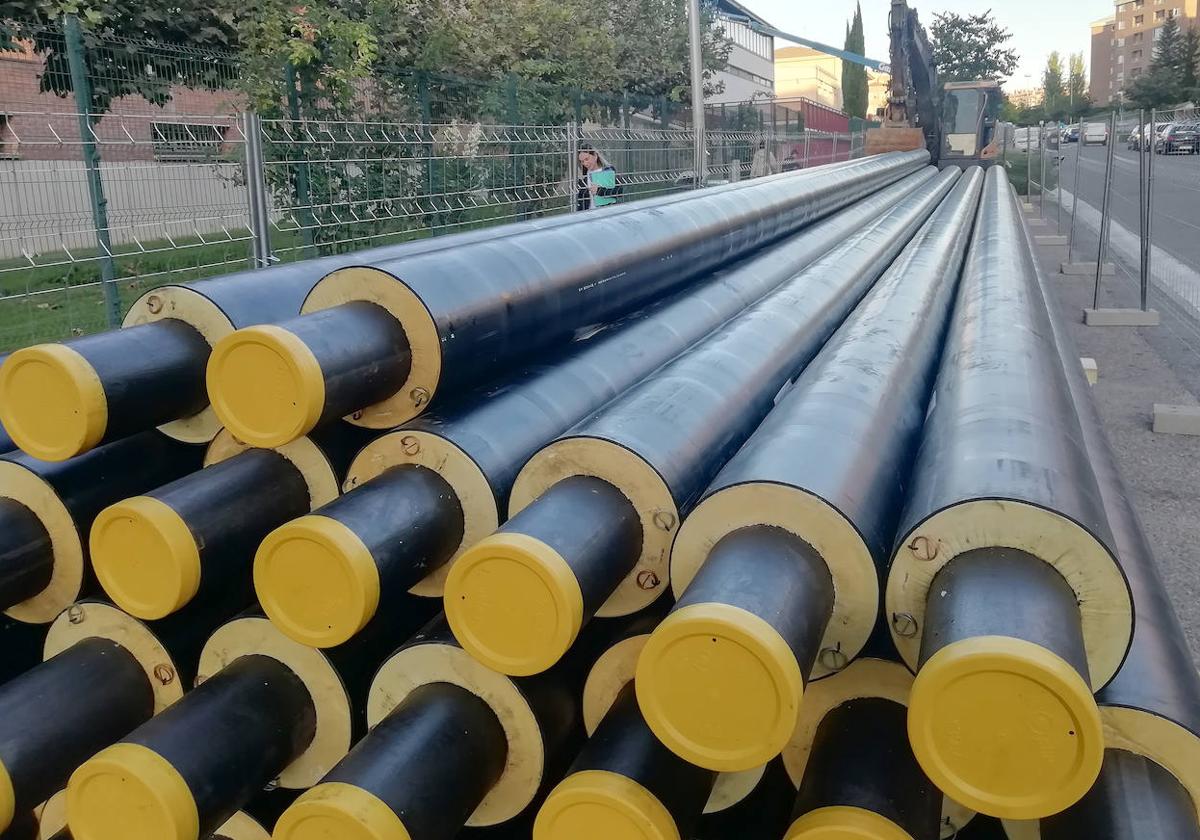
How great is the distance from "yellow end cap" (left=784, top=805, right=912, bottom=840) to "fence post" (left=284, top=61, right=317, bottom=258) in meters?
5.55

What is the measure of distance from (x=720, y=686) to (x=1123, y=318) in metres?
8.64

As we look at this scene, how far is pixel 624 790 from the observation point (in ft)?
4.24

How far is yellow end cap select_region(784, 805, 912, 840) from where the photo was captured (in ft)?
3.87

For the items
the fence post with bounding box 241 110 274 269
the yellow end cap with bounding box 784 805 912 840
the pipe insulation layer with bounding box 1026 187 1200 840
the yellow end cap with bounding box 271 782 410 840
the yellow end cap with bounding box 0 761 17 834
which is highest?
the fence post with bounding box 241 110 274 269

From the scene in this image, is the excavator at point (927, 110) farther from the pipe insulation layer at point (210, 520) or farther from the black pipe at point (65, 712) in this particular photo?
the black pipe at point (65, 712)

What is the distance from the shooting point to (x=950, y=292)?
400cm

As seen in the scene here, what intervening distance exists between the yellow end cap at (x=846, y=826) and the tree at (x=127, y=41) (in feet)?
18.3

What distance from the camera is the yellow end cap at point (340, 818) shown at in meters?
1.31

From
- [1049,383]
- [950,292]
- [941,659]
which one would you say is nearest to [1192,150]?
[950,292]

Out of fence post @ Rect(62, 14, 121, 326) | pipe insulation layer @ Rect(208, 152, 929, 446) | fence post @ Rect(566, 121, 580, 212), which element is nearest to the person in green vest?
fence post @ Rect(566, 121, 580, 212)

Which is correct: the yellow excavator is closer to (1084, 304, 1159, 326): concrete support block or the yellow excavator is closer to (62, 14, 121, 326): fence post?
(1084, 304, 1159, 326): concrete support block

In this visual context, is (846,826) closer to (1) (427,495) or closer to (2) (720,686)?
(2) (720,686)

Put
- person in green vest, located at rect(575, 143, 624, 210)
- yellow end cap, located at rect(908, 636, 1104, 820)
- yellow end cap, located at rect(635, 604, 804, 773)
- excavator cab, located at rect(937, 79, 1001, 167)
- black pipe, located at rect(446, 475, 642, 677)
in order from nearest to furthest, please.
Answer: yellow end cap, located at rect(908, 636, 1104, 820), yellow end cap, located at rect(635, 604, 804, 773), black pipe, located at rect(446, 475, 642, 677), person in green vest, located at rect(575, 143, 624, 210), excavator cab, located at rect(937, 79, 1001, 167)

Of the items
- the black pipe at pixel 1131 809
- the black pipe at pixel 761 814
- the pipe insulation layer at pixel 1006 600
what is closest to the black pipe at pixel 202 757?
the black pipe at pixel 761 814
